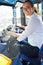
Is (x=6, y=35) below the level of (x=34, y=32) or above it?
below

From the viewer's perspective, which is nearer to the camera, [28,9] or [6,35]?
[28,9]

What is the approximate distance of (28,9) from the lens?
2.38 m

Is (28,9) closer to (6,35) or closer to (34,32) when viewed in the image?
(34,32)

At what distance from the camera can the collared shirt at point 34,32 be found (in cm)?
239

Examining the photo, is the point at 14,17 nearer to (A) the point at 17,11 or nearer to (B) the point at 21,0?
(A) the point at 17,11

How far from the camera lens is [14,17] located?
3658 mm

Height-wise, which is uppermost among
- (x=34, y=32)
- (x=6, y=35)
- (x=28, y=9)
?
(x=28, y=9)

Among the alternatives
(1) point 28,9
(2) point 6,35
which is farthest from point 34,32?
(2) point 6,35

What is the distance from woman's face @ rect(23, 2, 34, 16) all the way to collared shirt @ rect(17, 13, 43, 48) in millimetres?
70

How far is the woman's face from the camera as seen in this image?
238cm

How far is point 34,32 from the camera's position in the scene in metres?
2.44

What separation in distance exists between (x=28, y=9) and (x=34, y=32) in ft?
1.09

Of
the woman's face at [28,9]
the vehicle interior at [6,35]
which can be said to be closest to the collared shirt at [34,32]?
the woman's face at [28,9]

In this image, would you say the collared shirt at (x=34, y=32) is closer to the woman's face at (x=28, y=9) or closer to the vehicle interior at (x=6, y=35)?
the woman's face at (x=28, y=9)
